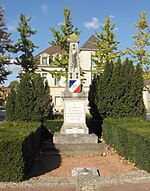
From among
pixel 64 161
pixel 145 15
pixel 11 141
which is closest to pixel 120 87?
pixel 64 161

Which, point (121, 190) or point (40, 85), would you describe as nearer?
point (121, 190)

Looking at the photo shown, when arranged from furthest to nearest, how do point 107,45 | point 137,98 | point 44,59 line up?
point 44,59 → point 107,45 → point 137,98

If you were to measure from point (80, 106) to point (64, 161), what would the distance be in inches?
132

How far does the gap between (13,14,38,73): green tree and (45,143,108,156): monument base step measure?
1931cm

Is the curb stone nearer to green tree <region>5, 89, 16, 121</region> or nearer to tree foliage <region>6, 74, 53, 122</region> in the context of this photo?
tree foliage <region>6, 74, 53, 122</region>

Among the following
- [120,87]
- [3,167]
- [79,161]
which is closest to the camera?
[3,167]

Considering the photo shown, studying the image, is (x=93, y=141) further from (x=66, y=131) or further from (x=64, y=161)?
(x=64, y=161)

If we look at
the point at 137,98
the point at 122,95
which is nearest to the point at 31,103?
the point at 122,95

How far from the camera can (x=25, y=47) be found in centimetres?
2883

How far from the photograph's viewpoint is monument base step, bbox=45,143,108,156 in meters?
10.4

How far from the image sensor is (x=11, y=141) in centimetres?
631

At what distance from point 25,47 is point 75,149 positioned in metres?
20.6

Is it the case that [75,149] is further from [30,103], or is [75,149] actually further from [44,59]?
[44,59]

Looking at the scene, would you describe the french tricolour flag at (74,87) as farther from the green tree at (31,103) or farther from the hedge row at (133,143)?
the green tree at (31,103)
